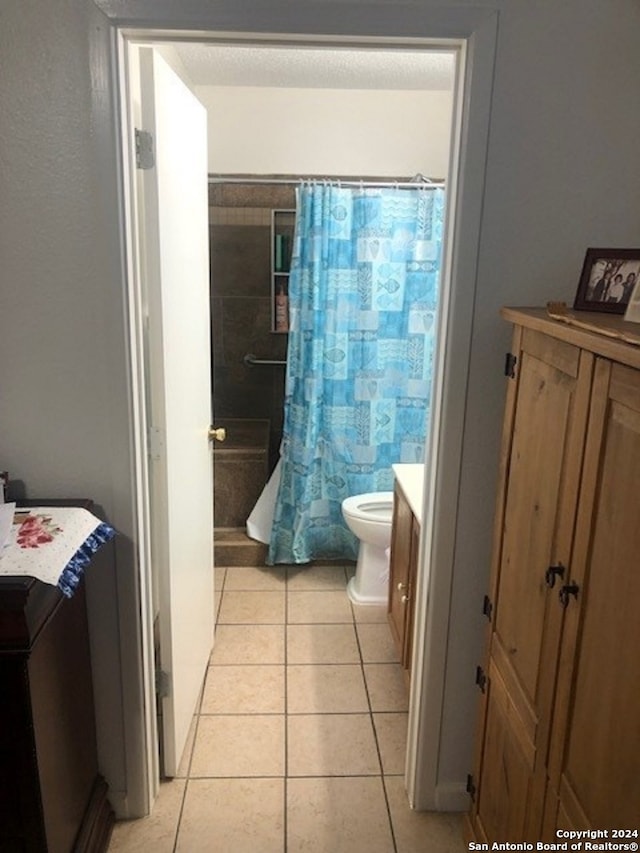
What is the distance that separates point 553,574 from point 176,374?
120cm

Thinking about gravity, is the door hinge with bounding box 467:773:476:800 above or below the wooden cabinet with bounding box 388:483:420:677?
below

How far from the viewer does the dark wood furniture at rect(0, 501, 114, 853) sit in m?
1.25

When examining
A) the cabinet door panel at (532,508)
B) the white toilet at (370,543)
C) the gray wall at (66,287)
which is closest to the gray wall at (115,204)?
the gray wall at (66,287)

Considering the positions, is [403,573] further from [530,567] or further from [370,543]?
[530,567]

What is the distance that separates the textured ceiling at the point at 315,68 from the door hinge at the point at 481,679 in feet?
7.59

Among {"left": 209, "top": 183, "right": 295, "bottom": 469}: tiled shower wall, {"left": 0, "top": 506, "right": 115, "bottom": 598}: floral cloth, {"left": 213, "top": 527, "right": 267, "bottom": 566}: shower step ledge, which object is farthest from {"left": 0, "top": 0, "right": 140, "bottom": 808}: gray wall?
{"left": 209, "top": 183, "right": 295, "bottom": 469}: tiled shower wall

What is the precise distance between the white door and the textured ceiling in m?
0.93

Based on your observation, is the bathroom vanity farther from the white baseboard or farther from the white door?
the white door

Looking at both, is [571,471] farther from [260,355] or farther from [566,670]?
[260,355]

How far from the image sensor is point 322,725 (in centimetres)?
229

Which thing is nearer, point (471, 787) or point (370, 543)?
point (471, 787)

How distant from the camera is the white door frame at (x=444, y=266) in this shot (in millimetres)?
1462

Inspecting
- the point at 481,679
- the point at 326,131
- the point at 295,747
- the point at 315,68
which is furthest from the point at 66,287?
the point at 326,131

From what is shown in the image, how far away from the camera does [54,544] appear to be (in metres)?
1.42
